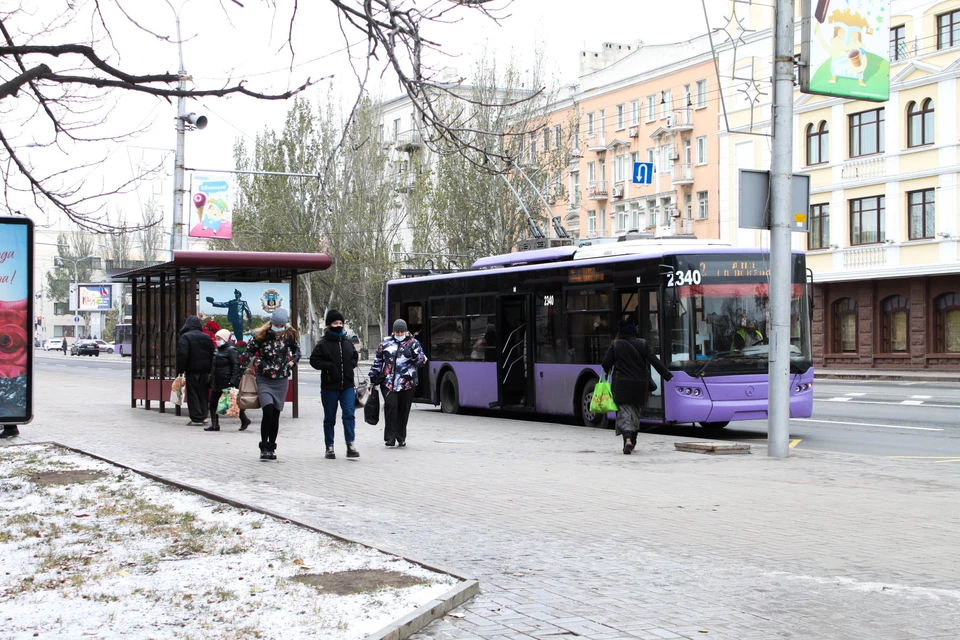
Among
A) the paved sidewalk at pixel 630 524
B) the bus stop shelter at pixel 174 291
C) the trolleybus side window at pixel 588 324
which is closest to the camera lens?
the paved sidewalk at pixel 630 524

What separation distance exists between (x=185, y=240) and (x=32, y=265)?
1850 cm

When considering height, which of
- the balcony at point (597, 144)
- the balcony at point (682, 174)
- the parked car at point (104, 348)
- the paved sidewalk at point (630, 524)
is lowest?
the paved sidewalk at point (630, 524)

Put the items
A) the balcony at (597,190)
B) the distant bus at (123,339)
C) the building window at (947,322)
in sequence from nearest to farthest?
1. the building window at (947,322)
2. the balcony at (597,190)
3. the distant bus at (123,339)

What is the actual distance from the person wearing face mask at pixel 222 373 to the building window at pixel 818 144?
3409 cm

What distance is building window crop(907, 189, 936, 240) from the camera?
4244 centimetres

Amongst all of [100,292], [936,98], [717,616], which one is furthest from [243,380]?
[100,292]

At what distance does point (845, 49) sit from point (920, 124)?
30256 mm

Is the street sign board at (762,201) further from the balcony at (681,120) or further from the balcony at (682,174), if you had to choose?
the balcony at (681,120)

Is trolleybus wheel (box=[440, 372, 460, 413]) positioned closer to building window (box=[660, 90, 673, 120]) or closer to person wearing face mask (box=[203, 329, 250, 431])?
person wearing face mask (box=[203, 329, 250, 431])

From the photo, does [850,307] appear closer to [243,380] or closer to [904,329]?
[904,329]

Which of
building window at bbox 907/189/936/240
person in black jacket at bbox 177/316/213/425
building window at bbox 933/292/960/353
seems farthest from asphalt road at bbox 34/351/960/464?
building window at bbox 907/189/936/240

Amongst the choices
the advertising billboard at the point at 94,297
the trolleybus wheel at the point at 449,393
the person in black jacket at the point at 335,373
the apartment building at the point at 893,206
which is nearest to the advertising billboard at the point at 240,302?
the trolleybus wheel at the point at 449,393

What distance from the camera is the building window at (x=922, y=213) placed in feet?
139

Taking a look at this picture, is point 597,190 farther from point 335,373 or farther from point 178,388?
point 335,373
